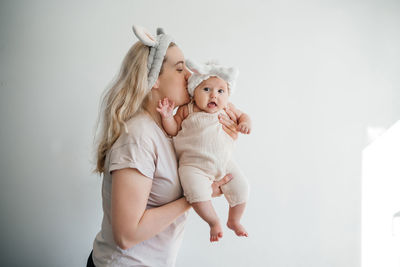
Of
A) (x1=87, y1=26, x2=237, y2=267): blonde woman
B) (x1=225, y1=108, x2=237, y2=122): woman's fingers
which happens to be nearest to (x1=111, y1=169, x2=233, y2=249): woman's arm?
(x1=87, y1=26, x2=237, y2=267): blonde woman

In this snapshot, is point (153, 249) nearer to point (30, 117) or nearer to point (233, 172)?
point (233, 172)

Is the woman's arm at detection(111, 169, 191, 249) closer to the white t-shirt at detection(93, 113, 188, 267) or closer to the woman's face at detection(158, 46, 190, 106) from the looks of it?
the white t-shirt at detection(93, 113, 188, 267)

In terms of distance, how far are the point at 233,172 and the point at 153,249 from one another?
0.42m

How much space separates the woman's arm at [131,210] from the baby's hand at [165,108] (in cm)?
27

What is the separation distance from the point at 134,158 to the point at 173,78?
376mm

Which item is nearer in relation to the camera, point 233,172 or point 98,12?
point 233,172

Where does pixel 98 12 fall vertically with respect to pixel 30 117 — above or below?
above

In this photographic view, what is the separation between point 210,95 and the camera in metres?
1.25

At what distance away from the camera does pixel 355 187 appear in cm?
216

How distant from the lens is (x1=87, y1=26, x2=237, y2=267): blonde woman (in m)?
1.02

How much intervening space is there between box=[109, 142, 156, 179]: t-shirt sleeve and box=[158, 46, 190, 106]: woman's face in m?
0.26

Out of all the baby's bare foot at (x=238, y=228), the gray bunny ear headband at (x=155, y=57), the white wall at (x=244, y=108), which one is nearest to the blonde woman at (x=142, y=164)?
the gray bunny ear headband at (x=155, y=57)

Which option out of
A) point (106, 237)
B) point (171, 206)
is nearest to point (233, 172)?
point (171, 206)

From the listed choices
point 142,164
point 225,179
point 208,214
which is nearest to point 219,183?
point 225,179
